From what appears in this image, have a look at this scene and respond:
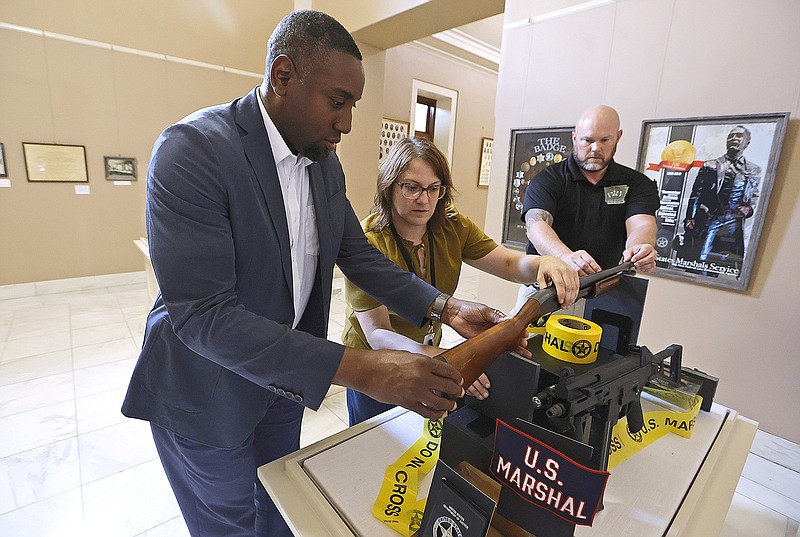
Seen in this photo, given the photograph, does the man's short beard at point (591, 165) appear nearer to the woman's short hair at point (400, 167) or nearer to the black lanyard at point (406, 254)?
the woman's short hair at point (400, 167)

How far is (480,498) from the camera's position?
0.60 metres

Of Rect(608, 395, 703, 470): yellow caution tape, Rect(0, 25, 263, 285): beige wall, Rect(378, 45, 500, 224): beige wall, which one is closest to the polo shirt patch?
Rect(608, 395, 703, 470): yellow caution tape

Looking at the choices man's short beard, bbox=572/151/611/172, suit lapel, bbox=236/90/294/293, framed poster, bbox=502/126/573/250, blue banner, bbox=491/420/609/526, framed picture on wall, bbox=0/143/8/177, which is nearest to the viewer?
blue banner, bbox=491/420/609/526

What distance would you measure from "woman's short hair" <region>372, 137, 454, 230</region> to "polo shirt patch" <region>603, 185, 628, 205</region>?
79 cm

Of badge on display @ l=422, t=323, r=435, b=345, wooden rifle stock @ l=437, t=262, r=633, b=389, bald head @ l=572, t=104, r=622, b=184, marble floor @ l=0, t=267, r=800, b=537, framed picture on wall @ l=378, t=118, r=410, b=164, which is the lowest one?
marble floor @ l=0, t=267, r=800, b=537

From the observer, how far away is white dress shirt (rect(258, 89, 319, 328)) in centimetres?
91

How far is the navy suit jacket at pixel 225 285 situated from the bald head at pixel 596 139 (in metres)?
1.20

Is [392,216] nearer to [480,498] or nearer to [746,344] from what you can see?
[480,498]

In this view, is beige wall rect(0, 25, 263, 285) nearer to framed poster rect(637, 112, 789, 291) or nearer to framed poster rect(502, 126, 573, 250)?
framed poster rect(502, 126, 573, 250)

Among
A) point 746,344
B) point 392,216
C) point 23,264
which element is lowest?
point 23,264

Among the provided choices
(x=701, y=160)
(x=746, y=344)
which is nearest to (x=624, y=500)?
(x=746, y=344)

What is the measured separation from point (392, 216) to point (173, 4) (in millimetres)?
5073

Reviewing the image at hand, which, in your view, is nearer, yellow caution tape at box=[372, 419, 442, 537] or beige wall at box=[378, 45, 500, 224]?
yellow caution tape at box=[372, 419, 442, 537]

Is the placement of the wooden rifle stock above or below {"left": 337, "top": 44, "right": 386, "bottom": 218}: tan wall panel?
below
